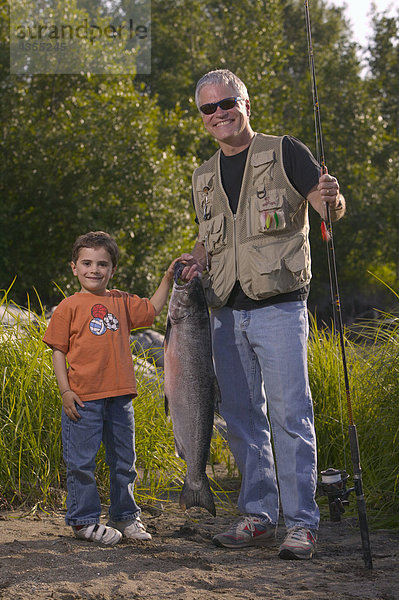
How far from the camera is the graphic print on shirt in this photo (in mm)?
3850

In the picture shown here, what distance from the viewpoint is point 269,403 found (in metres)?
3.82

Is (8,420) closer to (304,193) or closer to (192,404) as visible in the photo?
(192,404)

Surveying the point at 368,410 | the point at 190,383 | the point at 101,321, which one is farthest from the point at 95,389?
the point at 368,410

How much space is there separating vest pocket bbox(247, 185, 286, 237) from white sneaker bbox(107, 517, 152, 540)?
5.37ft

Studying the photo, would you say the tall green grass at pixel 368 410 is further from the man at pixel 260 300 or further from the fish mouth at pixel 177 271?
the fish mouth at pixel 177 271

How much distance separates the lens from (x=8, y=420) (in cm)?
456

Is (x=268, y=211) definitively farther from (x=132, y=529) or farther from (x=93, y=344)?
(x=132, y=529)

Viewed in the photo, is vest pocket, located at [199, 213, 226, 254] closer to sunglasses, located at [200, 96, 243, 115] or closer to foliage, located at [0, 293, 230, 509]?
sunglasses, located at [200, 96, 243, 115]

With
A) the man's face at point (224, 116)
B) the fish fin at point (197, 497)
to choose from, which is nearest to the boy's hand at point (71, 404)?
the fish fin at point (197, 497)

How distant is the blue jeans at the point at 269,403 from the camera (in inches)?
146

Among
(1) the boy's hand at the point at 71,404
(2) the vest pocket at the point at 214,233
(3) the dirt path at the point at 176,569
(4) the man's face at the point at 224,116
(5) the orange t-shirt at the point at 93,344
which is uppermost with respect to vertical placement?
(4) the man's face at the point at 224,116

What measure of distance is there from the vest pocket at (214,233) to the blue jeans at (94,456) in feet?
2.95

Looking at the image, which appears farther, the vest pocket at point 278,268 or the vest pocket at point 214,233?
the vest pocket at point 214,233

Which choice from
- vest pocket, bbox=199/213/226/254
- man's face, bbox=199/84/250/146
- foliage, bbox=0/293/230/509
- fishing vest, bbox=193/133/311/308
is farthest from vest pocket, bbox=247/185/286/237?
foliage, bbox=0/293/230/509
